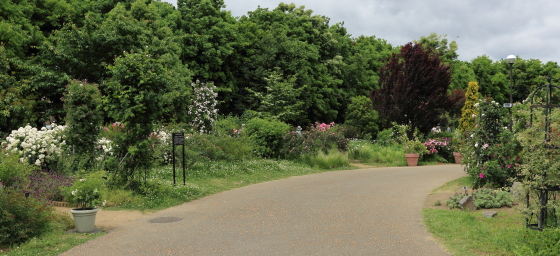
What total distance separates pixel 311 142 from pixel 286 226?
12286mm

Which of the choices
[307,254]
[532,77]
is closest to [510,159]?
[307,254]

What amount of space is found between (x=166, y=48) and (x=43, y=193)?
527 inches

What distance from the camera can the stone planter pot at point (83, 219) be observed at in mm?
7141

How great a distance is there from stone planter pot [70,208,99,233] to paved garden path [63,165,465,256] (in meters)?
0.42

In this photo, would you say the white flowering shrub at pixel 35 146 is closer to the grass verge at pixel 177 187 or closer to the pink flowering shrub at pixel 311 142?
the grass verge at pixel 177 187

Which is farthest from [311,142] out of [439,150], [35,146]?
[35,146]

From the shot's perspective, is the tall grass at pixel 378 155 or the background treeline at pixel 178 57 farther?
the tall grass at pixel 378 155

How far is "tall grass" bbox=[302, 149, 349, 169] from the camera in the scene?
1844cm

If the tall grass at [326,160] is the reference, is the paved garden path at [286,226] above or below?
below

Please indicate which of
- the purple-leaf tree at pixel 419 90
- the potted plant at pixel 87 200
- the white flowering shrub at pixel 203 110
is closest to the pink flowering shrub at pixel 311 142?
the white flowering shrub at pixel 203 110

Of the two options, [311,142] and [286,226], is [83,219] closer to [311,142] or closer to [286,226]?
[286,226]

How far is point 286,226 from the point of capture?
25.1 feet

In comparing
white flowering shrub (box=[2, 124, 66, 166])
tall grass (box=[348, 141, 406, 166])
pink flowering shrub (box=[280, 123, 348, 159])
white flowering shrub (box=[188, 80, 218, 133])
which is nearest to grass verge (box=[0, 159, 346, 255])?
pink flowering shrub (box=[280, 123, 348, 159])

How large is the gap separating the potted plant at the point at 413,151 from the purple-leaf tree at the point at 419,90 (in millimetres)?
2711
